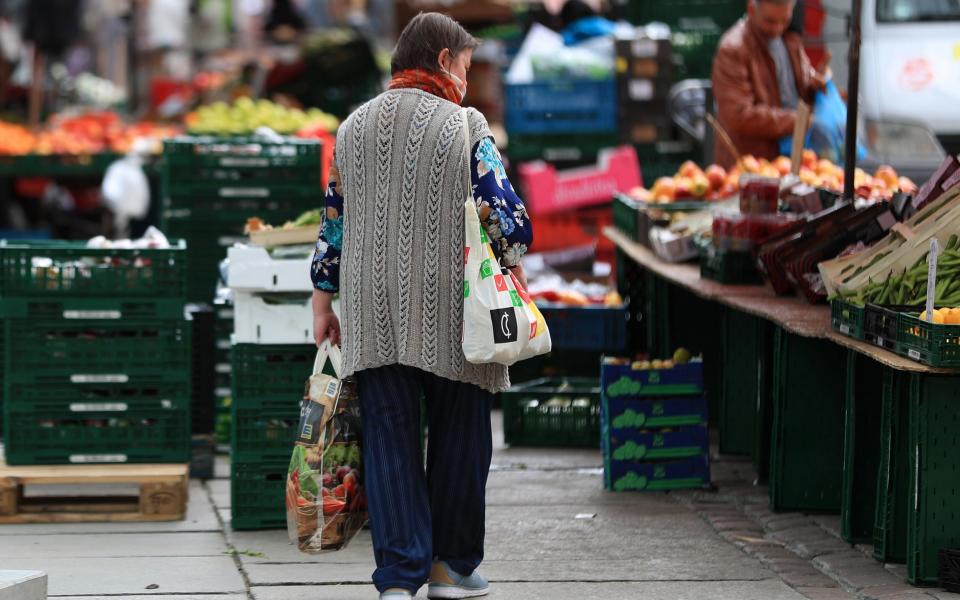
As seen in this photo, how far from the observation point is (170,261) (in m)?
7.08

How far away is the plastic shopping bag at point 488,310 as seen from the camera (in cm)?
520

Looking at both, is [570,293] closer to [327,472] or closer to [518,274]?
[518,274]

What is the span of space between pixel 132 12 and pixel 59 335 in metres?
18.8

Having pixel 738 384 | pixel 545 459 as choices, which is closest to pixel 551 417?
pixel 545 459

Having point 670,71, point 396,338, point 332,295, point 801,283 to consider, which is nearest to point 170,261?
point 332,295

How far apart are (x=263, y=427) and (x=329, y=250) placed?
1435mm

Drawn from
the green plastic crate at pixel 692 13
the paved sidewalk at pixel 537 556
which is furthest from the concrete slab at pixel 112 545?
the green plastic crate at pixel 692 13

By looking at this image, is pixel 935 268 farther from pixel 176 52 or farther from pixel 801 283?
pixel 176 52

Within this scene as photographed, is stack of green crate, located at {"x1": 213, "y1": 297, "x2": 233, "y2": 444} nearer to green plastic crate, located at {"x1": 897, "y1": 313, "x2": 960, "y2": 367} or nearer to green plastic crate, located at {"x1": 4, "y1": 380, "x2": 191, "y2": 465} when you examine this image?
green plastic crate, located at {"x1": 4, "y1": 380, "x2": 191, "y2": 465}

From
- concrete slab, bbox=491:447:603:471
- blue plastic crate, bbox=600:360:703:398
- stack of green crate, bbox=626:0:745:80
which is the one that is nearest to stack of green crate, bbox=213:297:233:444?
concrete slab, bbox=491:447:603:471

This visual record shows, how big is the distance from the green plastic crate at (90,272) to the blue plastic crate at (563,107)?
602 centimetres

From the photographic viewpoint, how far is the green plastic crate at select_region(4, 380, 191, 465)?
7.08 m

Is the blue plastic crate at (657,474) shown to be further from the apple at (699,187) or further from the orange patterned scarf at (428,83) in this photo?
the orange patterned scarf at (428,83)

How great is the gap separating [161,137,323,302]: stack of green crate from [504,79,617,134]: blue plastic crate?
4.18 metres
